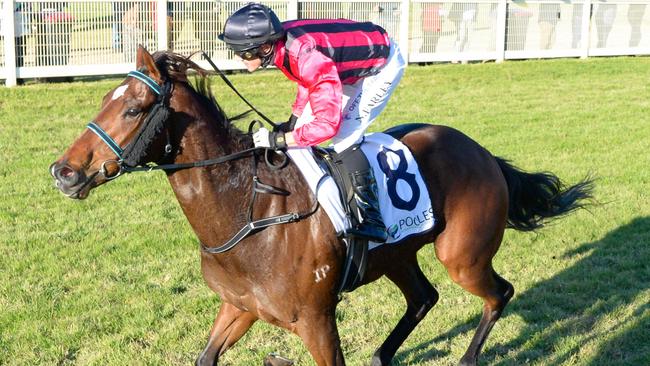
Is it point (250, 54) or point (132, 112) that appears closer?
point (132, 112)

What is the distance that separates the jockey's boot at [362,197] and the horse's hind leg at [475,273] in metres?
0.63

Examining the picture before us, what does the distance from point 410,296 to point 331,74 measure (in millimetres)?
1705

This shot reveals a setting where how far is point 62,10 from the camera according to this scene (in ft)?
42.4

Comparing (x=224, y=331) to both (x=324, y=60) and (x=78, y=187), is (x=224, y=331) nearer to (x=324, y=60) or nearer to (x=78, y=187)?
(x=78, y=187)

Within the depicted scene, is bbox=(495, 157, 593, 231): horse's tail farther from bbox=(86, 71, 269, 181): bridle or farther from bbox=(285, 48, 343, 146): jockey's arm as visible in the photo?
bbox=(86, 71, 269, 181): bridle

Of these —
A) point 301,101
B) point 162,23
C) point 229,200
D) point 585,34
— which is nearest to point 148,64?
point 229,200

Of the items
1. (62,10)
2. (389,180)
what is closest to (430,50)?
(62,10)

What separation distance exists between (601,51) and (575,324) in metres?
15.0

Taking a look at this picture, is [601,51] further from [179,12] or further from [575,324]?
[575,324]

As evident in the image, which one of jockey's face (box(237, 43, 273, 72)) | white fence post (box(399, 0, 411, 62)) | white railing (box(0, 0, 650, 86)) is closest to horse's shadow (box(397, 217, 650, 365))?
jockey's face (box(237, 43, 273, 72))

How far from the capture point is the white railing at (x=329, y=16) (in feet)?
42.2

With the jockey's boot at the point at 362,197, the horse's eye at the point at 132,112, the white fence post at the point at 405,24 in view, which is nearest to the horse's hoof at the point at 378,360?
the jockey's boot at the point at 362,197

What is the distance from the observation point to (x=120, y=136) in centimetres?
363

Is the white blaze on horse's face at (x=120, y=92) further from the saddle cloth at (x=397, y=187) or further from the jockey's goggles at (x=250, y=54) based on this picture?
the saddle cloth at (x=397, y=187)
